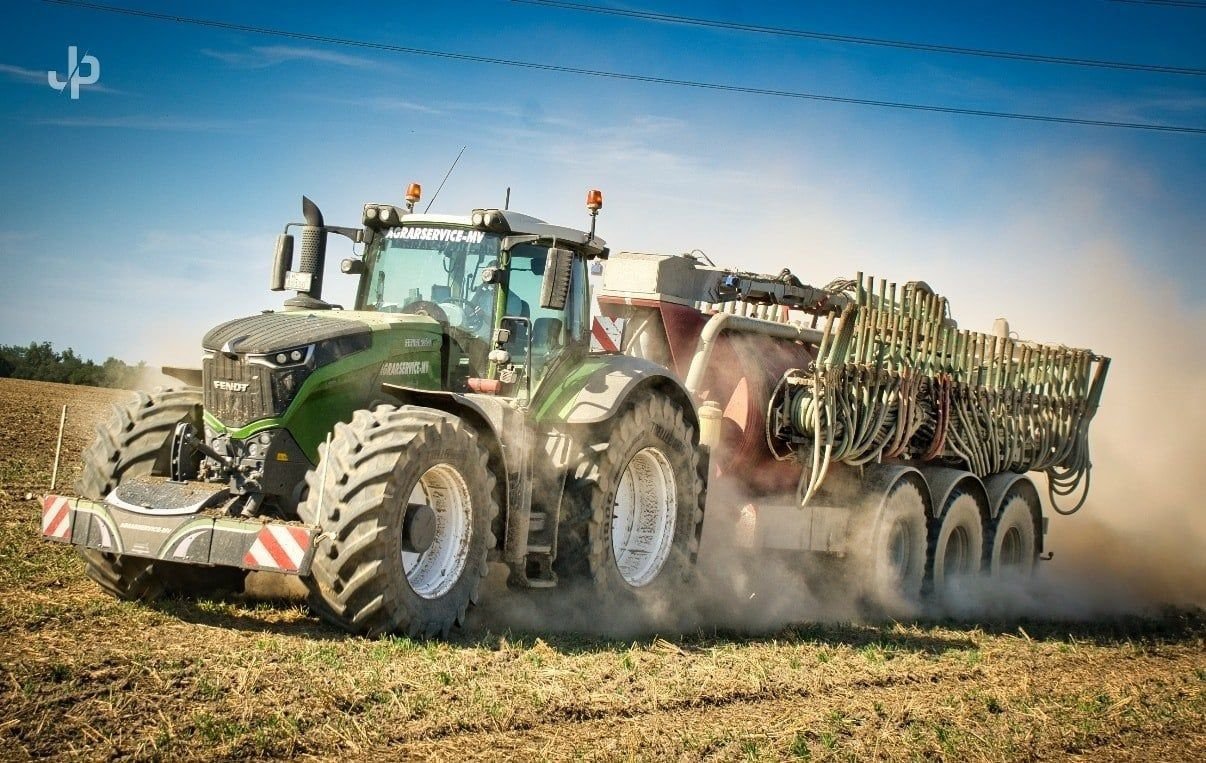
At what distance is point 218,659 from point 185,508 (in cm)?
126

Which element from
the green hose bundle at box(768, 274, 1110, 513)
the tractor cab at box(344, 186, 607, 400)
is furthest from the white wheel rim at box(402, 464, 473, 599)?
the green hose bundle at box(768, 274, 1110, 513)

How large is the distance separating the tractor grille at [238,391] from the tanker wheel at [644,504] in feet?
8.20

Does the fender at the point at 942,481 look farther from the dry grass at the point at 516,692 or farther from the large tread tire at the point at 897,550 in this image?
the dry grass at the point at 516,692

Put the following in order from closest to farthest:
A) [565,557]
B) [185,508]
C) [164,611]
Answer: [185,508]
[164,611]
[565,557]

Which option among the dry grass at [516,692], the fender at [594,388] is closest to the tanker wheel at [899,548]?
the dry grass at [516,692]

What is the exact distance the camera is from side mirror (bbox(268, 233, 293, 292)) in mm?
9578

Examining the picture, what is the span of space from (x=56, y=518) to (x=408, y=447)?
7.64 ft

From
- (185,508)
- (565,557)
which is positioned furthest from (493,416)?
(185,508)

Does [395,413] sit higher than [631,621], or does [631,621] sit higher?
[395,413]

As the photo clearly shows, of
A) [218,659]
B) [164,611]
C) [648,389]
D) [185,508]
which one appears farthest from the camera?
[648,389]

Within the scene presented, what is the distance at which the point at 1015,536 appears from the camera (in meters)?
15.8

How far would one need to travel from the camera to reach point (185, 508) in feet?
25.5

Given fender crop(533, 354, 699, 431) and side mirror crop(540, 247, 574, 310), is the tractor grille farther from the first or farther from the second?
fender crop(533, 354, 699, 431)

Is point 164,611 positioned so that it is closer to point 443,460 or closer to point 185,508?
point 185,508
